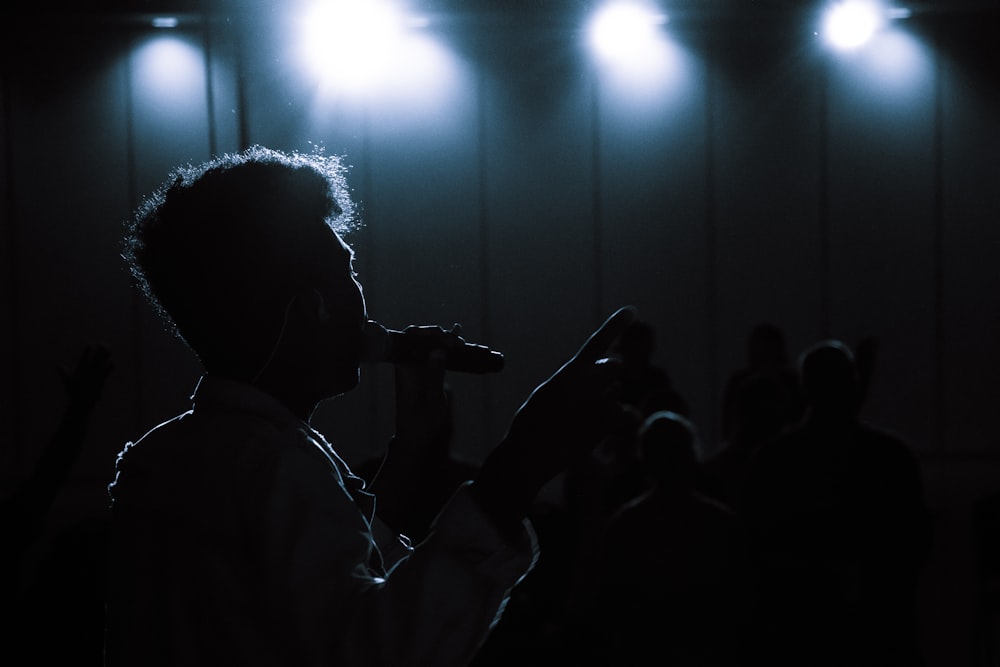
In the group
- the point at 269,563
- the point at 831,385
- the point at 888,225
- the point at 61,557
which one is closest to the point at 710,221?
the point at 888,225

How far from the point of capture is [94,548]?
2678 millimetres

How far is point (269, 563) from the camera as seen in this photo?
27.4 inches

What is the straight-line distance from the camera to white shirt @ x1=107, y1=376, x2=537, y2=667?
684mm

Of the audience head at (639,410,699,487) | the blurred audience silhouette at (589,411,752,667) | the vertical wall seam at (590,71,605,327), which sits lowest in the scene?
the blurred audience silhouette at (589,411,752,667)

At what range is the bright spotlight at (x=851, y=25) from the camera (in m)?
6.02

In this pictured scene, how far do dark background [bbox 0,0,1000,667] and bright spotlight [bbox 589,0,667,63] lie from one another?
0.47ft

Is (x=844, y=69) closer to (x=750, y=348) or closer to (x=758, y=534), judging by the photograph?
(x=750, y=348)

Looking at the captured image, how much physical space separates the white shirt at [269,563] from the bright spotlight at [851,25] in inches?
237

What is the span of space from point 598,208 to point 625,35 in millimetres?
1125

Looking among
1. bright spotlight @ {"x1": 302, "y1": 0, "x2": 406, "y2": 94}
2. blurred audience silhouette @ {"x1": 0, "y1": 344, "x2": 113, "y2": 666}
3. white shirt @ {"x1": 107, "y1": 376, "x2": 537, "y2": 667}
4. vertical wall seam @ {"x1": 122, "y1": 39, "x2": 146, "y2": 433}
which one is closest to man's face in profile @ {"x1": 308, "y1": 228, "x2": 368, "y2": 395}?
white shirt @ {"x1": 107, "y1": 376, "x2": 537, "y2": 667}

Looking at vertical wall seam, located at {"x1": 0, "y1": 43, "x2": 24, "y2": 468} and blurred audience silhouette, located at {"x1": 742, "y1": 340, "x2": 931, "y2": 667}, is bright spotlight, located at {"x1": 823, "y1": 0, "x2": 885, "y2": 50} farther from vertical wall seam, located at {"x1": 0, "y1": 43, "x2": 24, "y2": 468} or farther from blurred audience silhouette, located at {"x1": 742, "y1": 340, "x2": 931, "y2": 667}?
vertical wall seam, located at {"x1": 0, "y1": 43, "x2": 24, "y2": 468}

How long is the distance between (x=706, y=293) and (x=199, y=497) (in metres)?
5.78

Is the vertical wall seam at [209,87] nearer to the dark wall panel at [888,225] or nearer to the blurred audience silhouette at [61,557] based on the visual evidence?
the blurred audience silhouette at [61,557]

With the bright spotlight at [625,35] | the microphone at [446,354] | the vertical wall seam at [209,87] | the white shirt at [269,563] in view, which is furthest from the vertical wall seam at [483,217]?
the white shirt at [269,563]
